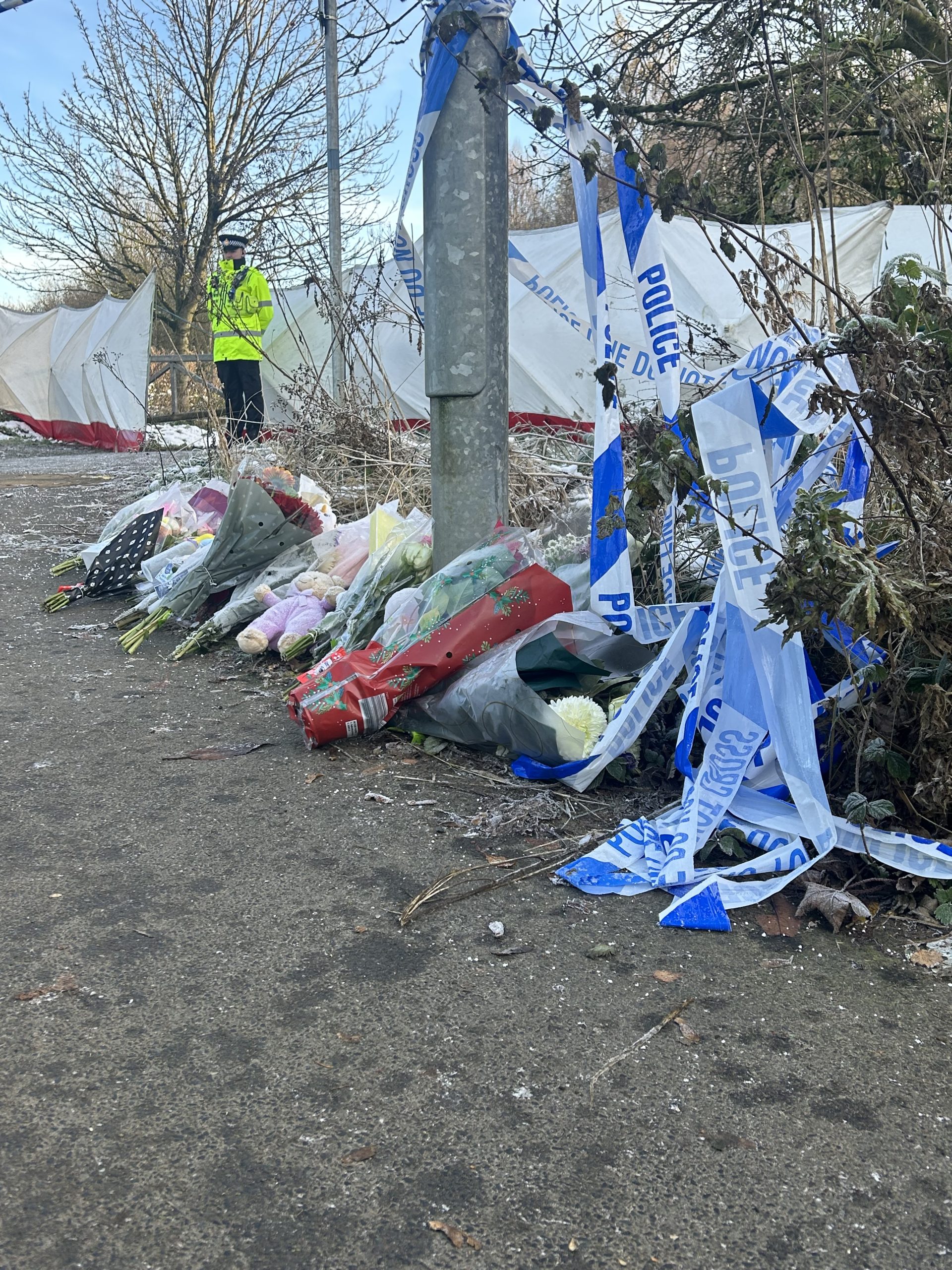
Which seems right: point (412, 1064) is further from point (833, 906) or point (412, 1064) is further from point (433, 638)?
point (433, 638)

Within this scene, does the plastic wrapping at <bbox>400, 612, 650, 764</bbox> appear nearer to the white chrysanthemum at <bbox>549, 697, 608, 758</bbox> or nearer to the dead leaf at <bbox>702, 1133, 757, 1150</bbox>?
the white chrysanthemum at <bbox>549, 697, 608, 758</bbox>

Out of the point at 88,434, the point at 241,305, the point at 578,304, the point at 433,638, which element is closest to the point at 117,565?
the point at 433,638

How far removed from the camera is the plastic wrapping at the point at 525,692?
Result: 3.07 meters

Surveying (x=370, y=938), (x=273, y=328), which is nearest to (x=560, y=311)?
(x=370, y=938)

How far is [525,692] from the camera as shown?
10.2 feet

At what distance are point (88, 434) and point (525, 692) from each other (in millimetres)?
14830

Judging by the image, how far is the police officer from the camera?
9.67m

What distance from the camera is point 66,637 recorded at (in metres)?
4.87

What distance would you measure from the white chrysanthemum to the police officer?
710cm

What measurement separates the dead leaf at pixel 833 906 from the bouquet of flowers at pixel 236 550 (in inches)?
130

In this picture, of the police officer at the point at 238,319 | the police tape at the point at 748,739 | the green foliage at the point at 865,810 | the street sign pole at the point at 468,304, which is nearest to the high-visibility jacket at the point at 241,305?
the police officer at the point at 238,319

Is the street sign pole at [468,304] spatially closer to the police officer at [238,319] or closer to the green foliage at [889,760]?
the green foliage at [889,760]

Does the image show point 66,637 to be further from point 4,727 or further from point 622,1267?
point 622,1267

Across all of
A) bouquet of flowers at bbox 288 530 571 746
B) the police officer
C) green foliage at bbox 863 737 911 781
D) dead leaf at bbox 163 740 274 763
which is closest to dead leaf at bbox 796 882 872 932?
green foliage at bbox 863 737 911 781
